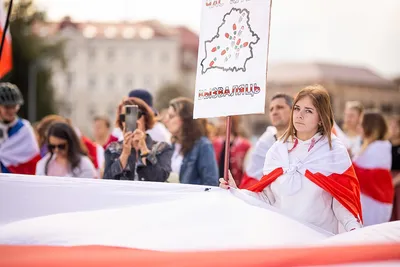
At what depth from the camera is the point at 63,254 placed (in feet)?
13.3

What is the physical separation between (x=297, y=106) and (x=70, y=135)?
3.29m

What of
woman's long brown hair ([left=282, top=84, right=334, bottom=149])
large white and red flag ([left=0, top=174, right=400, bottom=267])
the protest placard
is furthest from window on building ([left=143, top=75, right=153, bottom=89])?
woman's long brown hair ([left=282, top=84, right=334, bottom=149])

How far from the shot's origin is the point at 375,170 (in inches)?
378

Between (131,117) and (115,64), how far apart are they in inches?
3742

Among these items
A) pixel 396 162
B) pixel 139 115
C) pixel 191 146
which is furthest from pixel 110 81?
pixel 139 115

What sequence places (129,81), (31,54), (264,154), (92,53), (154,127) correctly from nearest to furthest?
(264,154), (154,127), (31,54), (92,53), (129,81)

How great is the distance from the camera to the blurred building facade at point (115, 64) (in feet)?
327

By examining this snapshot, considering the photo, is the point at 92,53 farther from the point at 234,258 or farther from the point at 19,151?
the point at 234,258

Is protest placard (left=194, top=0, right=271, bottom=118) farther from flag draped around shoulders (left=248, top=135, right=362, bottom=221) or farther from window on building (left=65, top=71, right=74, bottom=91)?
window on building (left=65, top=71, right=74, bottom=91)

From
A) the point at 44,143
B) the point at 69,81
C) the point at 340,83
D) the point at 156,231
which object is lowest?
the point at 156,231

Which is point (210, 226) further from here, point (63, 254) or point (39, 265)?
point (39, 265)

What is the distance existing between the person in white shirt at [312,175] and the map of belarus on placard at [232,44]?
47cm

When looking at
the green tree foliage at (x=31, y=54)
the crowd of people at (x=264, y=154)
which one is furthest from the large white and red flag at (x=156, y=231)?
the green tree foliage at (x=31, y=54)

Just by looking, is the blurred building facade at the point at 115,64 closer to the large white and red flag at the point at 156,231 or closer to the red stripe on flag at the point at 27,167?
the red stripe on flag at the point at 27,167
